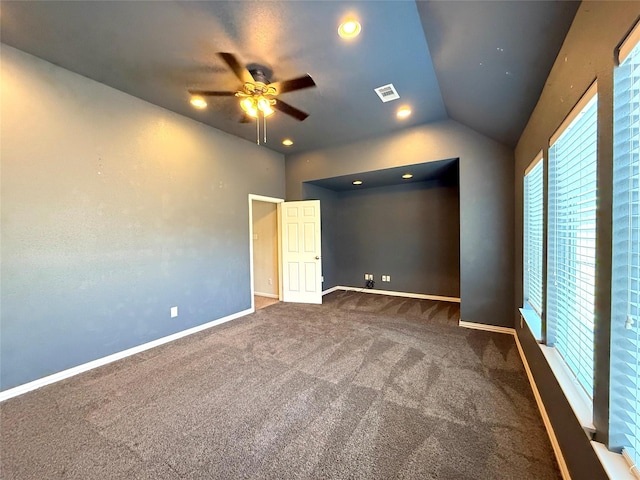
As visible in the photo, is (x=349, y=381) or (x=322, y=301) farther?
(x=322, y=301)

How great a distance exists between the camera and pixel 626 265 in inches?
37.8

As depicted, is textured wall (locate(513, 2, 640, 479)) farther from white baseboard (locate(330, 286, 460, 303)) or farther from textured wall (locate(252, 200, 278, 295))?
textured wall (locate(252, 200, 278, 295))

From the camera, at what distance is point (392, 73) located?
253 cm

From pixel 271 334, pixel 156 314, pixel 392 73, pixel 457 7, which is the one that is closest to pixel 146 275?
pixel 156 314

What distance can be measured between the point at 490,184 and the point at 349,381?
3135 mm

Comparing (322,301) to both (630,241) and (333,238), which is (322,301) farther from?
(630,241)

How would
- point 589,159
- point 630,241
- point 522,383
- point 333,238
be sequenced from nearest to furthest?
point 630,241
point 589,159
point 522,383
point 333,238

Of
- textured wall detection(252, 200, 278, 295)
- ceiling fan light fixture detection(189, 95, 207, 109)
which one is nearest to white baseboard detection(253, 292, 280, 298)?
textured wall detection(252, 200, 278, 295)

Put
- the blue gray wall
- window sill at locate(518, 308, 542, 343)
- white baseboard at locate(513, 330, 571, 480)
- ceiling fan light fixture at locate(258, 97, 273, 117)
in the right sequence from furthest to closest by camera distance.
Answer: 1. ceiling fan light fixture at locate(258, 97, 273, 117)
2. the blue gray wall
3. window sill at locate(518, 308, 542, 343)
4. white baseboard at locate(513, 330, 571, 480)

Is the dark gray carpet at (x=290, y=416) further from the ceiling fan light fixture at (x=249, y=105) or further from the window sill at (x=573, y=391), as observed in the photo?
the ceiling fan light fixture at (x=249, y=105)

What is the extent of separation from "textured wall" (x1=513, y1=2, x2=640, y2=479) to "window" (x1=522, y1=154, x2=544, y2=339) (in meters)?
0.72

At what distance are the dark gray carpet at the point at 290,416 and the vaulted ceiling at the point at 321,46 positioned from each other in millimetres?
2535

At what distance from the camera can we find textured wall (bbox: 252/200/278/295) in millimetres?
5605

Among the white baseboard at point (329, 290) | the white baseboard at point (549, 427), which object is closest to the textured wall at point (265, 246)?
the white baseboard at point (329, 290)
